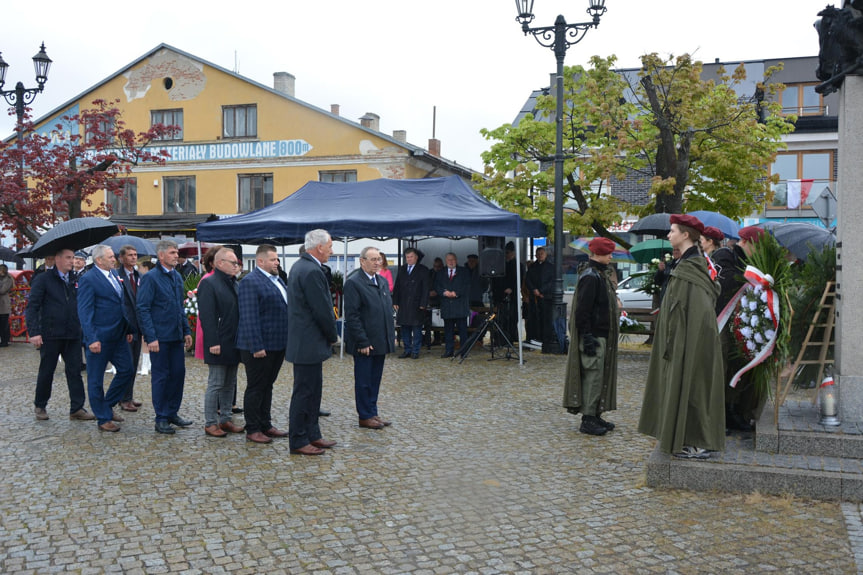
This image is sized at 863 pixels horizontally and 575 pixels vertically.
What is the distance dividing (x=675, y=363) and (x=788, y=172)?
96.9 ft

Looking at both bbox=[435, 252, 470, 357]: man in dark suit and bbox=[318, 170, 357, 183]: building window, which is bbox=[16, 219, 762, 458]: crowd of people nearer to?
bbox=[435, 252, 470, 357]: man in dark suit

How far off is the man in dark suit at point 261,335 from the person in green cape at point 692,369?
11.2 feet

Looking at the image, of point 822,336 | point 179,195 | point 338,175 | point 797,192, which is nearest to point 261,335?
point 822,336

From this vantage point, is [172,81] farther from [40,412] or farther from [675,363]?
[675,363]

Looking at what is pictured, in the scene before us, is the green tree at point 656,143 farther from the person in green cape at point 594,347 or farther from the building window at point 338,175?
the building window at point 338,175

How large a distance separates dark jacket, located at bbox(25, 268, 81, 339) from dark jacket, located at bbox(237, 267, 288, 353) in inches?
84.6

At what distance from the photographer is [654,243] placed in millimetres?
16875

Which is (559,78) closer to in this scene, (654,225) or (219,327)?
(654,225)

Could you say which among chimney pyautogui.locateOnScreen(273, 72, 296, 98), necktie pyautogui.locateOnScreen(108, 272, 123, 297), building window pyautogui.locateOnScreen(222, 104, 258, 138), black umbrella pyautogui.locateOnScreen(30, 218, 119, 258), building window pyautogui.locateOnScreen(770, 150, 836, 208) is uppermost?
chimney pyautogui.locateOnScreen(273, 72, 296, 98)

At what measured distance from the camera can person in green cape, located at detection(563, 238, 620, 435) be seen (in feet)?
24.7

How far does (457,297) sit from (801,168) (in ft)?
76.9

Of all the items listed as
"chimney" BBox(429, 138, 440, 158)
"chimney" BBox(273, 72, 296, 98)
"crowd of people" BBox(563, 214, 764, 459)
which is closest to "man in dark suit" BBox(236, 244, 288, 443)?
"crowd of people" BBox(563, 214, 764, 459)

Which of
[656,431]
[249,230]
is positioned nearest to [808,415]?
[656,431]

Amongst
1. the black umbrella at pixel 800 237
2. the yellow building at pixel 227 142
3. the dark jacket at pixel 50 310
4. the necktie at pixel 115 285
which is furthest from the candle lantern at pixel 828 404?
the yellow building at pixel 227 142
